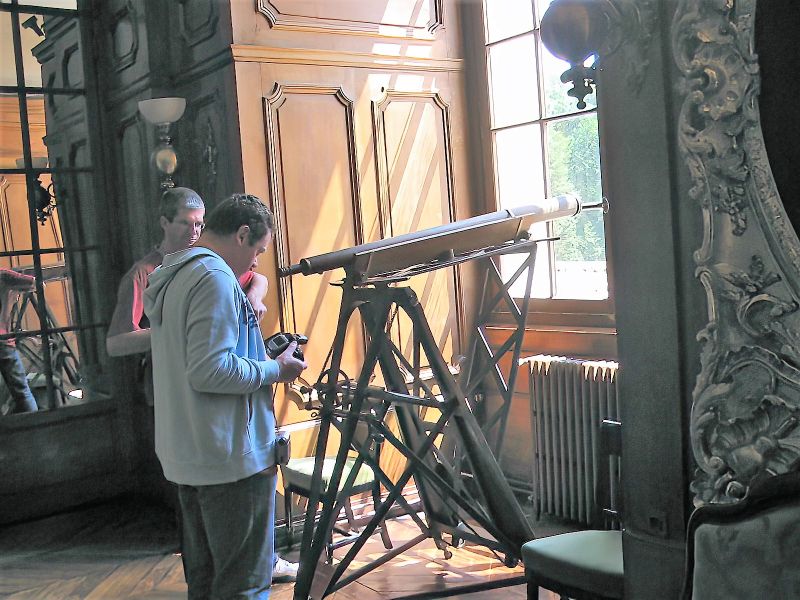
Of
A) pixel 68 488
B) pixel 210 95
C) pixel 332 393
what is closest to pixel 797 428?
pixel 332 393

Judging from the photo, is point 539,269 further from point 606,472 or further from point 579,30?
point 579,30

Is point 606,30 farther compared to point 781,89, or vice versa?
point 606,30

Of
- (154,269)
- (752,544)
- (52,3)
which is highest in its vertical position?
(52,3)

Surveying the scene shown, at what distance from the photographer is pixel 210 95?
4062 mm

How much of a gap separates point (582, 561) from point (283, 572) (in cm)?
159

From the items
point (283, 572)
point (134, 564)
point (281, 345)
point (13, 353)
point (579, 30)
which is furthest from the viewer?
point (13, 353)

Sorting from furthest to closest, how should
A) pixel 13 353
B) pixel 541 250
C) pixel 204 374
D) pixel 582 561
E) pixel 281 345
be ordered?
pixel 13 353 → pixel 541 250 → pixel 281 345 → pixel 582 561 → pixel 204 374

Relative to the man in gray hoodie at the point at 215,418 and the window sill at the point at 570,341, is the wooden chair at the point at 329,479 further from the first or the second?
the window sill at the point at 570,341

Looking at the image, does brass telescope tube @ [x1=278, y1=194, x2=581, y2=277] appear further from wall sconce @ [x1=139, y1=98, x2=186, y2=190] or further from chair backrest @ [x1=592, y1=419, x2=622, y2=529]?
wall sconce @ [x1=139, y1=98, x2=186, y2=190]

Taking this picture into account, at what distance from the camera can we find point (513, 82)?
4.42 m

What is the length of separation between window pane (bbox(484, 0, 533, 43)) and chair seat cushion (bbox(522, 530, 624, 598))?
271 centimetres

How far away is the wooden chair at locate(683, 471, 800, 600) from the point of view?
1.41m

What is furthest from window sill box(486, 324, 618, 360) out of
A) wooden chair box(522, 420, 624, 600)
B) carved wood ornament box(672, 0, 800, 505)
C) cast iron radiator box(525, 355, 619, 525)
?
carved wood ornament box(672, 0, 800, 505)

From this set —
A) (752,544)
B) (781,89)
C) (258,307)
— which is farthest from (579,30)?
(258,307)
